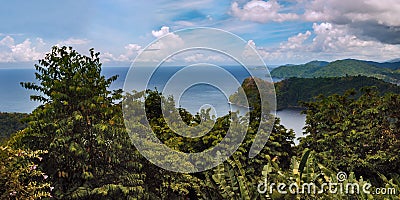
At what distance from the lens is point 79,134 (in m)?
3.97

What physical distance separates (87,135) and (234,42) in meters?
2.10

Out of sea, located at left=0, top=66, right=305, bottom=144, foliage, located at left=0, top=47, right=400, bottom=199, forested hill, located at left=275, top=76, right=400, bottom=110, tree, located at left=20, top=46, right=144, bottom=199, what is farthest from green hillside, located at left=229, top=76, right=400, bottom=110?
tree, located at left=20, top=46, right=144, bottom=199

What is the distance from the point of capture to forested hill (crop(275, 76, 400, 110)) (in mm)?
16128

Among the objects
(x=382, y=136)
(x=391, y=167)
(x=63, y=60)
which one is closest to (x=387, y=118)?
(x=382, y=136)

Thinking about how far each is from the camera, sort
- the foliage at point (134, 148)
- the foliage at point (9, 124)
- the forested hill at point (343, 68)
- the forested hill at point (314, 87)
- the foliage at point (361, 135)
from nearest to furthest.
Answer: the foliage at point (134, 148)
the foliage at point (361, 135)
the foliage at point (9, 124)
the forested hill at point (314, 87)
the forested hill at point (343, 68)

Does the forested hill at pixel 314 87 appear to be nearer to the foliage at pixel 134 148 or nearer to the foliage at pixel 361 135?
the foliage at pixel 361 135

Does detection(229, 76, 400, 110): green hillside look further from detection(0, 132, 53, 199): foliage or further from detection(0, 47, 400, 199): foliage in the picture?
detection(0, 132, 53, 199): foliage

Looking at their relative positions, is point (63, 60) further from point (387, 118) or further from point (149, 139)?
point (387, 118)

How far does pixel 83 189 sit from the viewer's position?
153 inches

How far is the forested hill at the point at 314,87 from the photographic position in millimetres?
16128

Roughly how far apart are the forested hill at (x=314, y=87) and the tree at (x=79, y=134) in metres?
12.2

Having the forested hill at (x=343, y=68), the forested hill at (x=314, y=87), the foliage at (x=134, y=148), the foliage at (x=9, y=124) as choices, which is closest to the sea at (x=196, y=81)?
the foliage at (x=134, y=148)

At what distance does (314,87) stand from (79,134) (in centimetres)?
1621

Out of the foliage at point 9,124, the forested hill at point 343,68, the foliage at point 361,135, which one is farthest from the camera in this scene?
the forested hill at point 343,68
